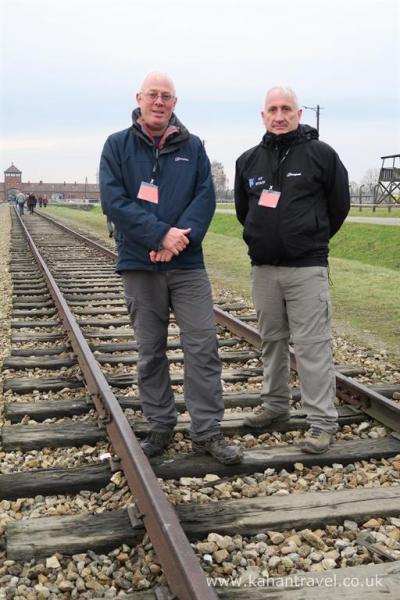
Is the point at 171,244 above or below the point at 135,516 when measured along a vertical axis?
above

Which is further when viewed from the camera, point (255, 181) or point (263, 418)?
point (263, 418)

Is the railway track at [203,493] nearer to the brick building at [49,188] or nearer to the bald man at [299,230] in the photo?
the bald man at [299,230]

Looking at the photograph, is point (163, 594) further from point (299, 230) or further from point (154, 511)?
point (299, 230)

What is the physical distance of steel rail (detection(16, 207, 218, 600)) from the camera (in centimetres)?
243

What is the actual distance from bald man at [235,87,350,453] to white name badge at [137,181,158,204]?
690 millimetres

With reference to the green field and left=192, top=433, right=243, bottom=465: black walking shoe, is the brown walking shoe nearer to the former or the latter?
left=192, top=433, right=243, bottom=465: black walking shoe

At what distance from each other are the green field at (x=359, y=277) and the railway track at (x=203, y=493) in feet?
7.30

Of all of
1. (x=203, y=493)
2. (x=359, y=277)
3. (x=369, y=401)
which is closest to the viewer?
(x=203, y=493)

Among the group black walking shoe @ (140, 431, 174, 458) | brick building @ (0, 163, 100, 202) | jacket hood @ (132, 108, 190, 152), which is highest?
brick building @ (0, 163, 100, 202)

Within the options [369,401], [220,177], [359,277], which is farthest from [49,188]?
[369,401]

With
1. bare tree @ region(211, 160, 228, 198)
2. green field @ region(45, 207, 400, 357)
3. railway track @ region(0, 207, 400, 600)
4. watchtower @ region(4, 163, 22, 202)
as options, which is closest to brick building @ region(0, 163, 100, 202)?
watchtower @ region(4, 163, 22, 202)

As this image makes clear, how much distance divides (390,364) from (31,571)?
4279mm

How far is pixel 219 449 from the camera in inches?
148

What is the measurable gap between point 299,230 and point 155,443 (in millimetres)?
1480
